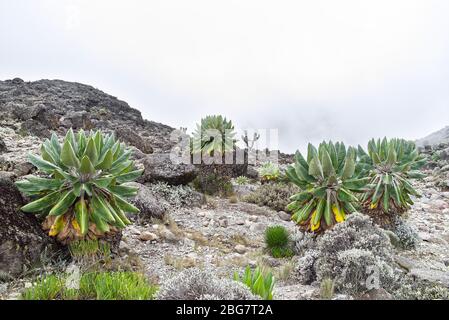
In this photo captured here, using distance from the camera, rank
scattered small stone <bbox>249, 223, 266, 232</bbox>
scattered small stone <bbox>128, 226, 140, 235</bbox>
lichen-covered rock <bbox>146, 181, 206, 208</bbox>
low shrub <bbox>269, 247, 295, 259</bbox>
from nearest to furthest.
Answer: low shrub <bbox>269, 247, 295, 259</bbox> → scattered small stone <bbox>128, 226, 140, 235</bbox> → scattered small stone <bbox>249, 223, 266, 232</bbox> → lichen-covered rock <bbox>146, 181, 206, 208</bbox>

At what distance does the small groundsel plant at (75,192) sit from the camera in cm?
491

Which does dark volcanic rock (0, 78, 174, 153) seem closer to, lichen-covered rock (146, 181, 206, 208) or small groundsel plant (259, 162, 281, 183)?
small groundsel plant (259, 162, 281, 183)

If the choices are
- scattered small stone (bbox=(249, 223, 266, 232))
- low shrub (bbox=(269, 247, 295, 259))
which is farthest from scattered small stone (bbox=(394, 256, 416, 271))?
scattered small stone (bbox=(249, 223, 266, 232))

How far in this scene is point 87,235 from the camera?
501 cm

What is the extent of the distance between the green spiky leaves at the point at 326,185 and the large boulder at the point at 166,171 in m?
4.50

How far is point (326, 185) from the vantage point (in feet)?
21.3

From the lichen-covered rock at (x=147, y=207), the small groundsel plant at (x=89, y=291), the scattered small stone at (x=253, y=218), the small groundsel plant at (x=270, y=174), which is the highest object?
the small groundsel plant at (x=270, y=174)

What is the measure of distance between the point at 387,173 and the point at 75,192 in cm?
593

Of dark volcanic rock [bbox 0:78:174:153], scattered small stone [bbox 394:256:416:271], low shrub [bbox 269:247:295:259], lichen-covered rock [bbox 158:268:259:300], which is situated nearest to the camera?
lichen-covered rock [bbox 158:268:259:300]

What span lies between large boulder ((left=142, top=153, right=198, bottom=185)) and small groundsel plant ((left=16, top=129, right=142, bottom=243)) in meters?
4.92

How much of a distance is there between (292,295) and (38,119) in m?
16.3

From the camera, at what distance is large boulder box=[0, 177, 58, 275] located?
14.8 ft

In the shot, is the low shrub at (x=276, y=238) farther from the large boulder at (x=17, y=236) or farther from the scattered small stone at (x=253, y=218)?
the large boulder at (x=17, y=236)

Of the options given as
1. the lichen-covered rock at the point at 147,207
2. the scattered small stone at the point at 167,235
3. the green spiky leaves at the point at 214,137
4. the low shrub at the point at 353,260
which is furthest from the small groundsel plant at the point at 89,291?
the green spiky leaves at the point at 214,137
